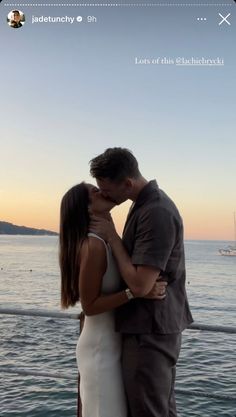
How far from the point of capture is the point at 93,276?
1.77m

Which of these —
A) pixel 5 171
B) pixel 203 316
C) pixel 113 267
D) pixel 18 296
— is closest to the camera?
pixel 113 267

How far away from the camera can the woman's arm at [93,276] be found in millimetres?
1771

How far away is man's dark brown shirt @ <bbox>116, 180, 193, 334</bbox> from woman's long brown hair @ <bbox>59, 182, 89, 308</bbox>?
0.54 feet

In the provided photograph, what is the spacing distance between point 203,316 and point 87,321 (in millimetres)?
21128

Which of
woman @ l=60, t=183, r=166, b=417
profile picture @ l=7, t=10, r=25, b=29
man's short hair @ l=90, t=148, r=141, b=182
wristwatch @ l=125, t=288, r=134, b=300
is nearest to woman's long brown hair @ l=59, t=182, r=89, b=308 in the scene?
woman @ l=60, t=183, r=166, b=417

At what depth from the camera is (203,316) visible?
22188mm

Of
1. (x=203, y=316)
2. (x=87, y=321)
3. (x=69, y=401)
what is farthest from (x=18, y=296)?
(x=87, y=321)

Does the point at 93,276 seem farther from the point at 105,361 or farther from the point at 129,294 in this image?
the point at 105,361


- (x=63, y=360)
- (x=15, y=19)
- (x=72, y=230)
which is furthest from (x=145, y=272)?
(x=63, y=360)

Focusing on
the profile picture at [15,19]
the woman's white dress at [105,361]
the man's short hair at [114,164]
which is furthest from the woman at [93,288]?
the profile picture at [15,19]

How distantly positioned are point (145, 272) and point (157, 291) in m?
0.09

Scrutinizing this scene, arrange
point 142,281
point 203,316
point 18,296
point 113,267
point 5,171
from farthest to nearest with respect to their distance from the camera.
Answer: point 5,171 < point 18,296 < point 203,316 < point 113,267 < point 142,281

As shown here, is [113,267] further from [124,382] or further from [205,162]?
[205,162]

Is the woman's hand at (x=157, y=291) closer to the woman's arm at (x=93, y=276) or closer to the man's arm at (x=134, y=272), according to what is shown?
the man's arm at (x=134, y=272)
